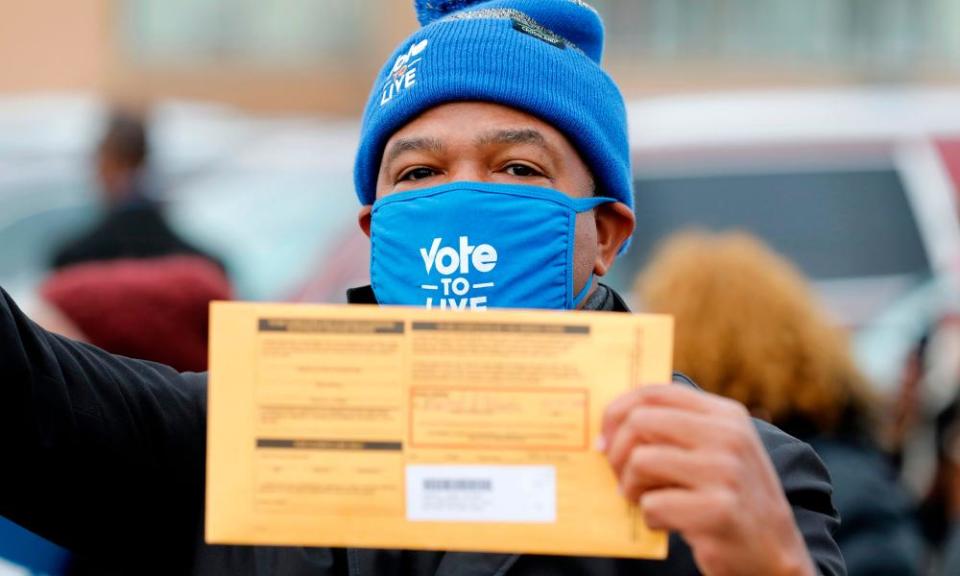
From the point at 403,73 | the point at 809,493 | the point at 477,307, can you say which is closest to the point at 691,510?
the point at 809,493

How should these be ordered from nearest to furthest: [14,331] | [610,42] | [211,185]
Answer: [14,331] < [211,185] < [610,42]

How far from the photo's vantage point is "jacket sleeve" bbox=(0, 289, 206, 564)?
1.99m

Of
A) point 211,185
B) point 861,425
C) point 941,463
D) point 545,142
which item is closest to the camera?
point 545,142

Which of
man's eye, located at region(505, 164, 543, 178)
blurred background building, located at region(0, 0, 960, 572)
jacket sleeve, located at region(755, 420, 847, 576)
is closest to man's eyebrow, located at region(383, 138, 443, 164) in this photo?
man's eye, located at region(505, 164, 543, 178)

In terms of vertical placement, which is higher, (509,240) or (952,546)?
(509,240)

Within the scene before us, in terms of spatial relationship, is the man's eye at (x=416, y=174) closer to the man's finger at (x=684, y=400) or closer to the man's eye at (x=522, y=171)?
the man's eye at (x=522, y=171)

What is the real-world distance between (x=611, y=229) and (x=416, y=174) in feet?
1.19

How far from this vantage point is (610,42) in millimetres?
21531

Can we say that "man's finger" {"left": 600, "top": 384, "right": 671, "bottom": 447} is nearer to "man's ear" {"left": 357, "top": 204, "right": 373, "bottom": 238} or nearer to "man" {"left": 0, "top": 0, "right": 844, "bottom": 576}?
"man" {"left": 0, "top": 0, "right": 844, "bottom": 576}

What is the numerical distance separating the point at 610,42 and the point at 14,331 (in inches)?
789

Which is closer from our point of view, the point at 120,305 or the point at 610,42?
the point at 120,305

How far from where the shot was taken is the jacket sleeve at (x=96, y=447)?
199 centimetres

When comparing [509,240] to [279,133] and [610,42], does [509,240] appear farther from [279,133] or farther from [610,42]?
[610,42]

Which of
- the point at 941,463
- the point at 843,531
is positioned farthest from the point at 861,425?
the point at 941,463
